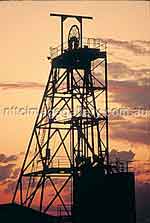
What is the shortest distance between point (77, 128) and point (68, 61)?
198 inches

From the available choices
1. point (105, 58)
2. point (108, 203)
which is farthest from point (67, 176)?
point (105, 58)

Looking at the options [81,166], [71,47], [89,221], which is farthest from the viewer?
[71,47]

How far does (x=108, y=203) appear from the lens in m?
50.2

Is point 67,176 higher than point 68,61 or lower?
lower

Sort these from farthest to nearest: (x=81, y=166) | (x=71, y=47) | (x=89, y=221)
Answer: (x=71, y=47) < (x=81, y=166) < (x=89, y=221)

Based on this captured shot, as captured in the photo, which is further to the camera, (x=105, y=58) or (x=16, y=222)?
(x=105, y=58)

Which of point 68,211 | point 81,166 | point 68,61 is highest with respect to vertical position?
point 68,61

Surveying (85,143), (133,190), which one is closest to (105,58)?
(85,143)

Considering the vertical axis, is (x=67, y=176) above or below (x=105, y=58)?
below

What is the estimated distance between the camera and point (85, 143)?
5512 centimetres

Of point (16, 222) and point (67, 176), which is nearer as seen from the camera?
point (16, 222)

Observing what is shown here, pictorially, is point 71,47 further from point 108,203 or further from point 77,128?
point 108,203

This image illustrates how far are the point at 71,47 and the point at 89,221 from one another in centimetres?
1404

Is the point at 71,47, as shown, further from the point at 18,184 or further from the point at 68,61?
the point at 18,184
